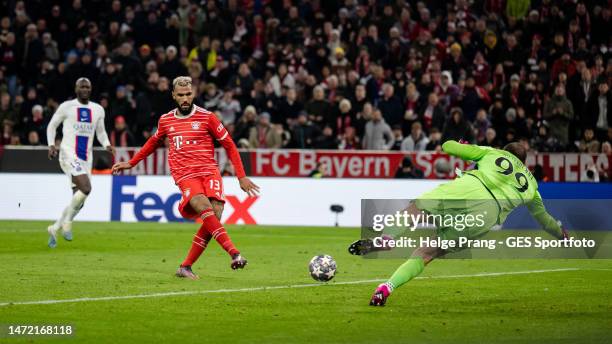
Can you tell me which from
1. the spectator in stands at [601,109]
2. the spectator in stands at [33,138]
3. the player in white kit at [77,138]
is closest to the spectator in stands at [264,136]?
the spectator in stands at [33,138]

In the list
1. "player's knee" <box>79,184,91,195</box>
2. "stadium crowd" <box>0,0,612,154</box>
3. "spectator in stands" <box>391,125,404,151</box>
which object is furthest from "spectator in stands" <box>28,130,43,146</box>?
"player's knee" <box>79,184,91,195</box>

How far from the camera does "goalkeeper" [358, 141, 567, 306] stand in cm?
1134

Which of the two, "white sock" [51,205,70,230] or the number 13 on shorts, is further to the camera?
"white sock" [51,205,70,230]

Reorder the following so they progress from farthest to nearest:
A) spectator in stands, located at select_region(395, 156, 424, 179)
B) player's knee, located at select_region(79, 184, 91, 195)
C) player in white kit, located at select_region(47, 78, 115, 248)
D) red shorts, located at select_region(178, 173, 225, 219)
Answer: spectator in stands, located at select_region(395, 156, 424, 179), player in white kit, located at select_region(47, 78, 115, 248), player's knee, located at select_region(79, 184, 91, 195), red shorts, located at select_region(178, 173, 225, 219)

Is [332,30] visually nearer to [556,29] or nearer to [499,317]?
[556,29]

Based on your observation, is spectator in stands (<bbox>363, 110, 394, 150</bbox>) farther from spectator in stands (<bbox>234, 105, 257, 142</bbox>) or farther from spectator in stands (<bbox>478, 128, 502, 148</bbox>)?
spectator in stands (<bbox>234, 105, 257, 142</bbox>)

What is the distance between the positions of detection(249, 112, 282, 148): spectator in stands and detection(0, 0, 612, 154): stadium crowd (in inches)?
1.4

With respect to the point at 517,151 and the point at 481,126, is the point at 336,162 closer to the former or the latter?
the point at 481,126

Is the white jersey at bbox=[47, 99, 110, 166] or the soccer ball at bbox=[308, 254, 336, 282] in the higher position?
the white jersey at bbox=[47, 99, 110, 166]

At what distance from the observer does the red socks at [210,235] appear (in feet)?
43.8

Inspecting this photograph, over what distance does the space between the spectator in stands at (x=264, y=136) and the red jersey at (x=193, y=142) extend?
40.8 ft

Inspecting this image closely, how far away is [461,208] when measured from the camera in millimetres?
11562

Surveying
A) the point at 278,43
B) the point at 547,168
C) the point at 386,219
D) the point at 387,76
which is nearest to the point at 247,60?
the point at 278,43

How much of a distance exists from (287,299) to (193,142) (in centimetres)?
272
